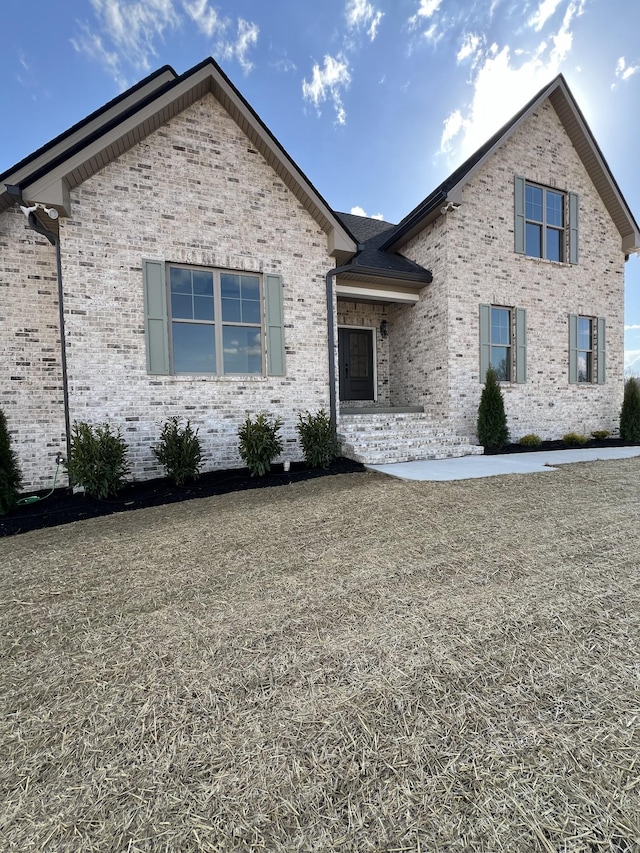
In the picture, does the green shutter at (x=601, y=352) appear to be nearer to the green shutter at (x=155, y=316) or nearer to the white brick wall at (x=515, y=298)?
the white brick wall at (x=515, y=298)

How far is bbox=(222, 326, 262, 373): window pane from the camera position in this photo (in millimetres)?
6766

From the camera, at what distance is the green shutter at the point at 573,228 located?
1003 cm

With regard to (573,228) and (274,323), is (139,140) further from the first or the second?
(573,228)

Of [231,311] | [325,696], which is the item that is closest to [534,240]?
[231,311]

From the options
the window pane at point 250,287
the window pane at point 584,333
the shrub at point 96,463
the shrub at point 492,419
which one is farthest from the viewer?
the window pane at point 584,333

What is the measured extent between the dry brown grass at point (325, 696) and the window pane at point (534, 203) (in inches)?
370

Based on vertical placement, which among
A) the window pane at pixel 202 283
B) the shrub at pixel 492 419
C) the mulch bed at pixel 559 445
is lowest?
the mulch bed at pixel 559 445

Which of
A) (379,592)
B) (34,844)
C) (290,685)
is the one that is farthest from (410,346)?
(34,844)

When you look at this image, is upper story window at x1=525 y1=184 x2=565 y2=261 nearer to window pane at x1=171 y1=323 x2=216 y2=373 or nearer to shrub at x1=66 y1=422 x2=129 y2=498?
window pane at x1=171 y1=323 x2=216 y2=373

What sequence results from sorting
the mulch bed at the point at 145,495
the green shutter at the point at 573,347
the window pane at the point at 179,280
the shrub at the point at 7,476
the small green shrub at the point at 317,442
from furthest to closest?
the green shutter at the point at 573,347 → the small green shrub at the point at 317,442 → the window pane at the point at 179,280 → the shrub at the point at 7,476 → the mulch bed at the point at 145,495

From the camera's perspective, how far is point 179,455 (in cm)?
582

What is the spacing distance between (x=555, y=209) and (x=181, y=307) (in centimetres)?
1012

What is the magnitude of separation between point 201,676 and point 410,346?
30.2 ft

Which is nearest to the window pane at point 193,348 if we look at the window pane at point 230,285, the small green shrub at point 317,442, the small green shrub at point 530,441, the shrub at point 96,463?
the window pane at point 230,285
